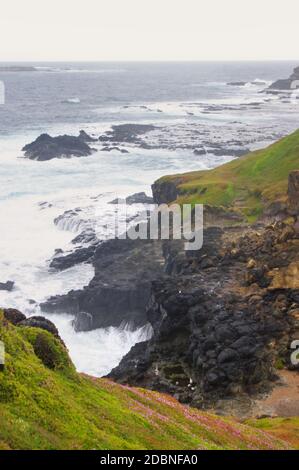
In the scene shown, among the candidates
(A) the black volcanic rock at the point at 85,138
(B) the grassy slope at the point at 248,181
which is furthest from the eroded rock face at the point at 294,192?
(A) the black volcanic rock at the point at 85,138

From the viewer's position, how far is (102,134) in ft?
424

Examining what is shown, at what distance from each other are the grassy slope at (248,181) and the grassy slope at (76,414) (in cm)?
3485

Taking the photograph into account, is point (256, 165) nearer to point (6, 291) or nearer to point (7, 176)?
point (6, 291)

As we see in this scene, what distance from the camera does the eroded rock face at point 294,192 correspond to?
148ft

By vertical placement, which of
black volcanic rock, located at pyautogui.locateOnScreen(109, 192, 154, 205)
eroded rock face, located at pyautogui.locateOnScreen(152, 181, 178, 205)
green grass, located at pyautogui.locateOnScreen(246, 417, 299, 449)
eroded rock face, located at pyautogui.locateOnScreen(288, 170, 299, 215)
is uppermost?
eroded rock face, located at pyautogui.locateOnScreen(288, 170, 299, 215)

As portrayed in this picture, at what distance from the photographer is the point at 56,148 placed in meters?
105

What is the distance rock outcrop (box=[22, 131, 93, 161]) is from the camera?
10312cm

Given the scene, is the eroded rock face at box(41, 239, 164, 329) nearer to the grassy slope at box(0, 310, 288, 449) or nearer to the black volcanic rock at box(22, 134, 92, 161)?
the grassy slope at box(0, 310, 288, 449)

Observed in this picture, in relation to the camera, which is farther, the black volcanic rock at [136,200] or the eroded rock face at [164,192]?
the black volcanic rock at [136,200]

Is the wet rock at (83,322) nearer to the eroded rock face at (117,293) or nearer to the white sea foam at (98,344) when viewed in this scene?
the eroded rock face at (117,293)

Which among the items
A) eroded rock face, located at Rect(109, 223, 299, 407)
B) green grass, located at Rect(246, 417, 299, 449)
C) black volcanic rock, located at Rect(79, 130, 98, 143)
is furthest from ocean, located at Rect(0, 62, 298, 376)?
green grass, located at Rect(246, 417, 299, 449)

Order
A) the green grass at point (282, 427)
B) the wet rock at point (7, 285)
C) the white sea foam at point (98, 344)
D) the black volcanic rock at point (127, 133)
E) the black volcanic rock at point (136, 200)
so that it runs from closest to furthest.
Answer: the green grass at point (282, 427) → the white sea foam at point (98, 344) → the wet rock at point (7, 285) → the black volcanic rock at point (136, 200) → the black volcanic rock at point (127, 133)
